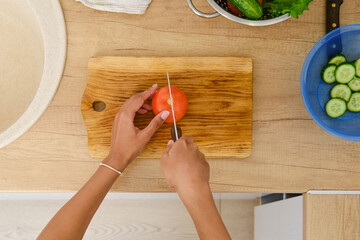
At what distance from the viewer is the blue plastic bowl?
2.70 feet

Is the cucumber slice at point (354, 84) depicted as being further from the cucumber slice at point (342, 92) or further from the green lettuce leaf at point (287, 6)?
the green lettuce leaf at point (287, 6)

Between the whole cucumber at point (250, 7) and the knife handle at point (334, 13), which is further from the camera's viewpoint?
the knife handle at point (334, 13)

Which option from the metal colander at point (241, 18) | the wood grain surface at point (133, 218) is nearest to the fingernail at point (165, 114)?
the metal colander at point (241, 18)

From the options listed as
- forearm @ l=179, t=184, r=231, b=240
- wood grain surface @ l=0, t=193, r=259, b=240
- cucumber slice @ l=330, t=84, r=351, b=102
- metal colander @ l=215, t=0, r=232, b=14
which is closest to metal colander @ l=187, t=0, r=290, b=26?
metal colander @ l=215, t=0, r=232, b=14

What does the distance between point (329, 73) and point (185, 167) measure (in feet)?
1.48

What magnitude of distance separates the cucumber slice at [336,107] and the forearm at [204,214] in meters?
0.38

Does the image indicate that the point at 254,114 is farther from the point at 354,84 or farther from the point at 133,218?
the point at 133,218

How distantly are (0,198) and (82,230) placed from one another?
0.92 metres

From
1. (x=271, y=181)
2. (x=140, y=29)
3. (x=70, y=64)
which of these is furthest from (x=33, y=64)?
(x=271, y=181)

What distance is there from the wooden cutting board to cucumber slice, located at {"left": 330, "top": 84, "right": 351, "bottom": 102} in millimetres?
218

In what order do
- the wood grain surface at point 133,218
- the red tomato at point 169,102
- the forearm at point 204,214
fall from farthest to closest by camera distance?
1. the wood grain surface at point 133,218
2. the red tomato at point 169,102
3. the forearm at point 204,214

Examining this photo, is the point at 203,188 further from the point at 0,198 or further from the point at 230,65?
the point at 0,198

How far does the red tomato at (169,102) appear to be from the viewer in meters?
0.80

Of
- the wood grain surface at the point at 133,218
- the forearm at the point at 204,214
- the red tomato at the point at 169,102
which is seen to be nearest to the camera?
the forearm at the point at 204,214
